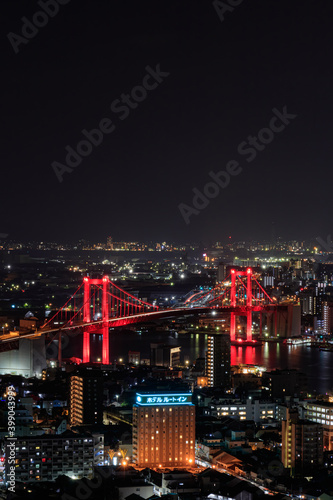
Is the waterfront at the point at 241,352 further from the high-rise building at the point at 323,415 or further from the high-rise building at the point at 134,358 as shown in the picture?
the high-rise building at the point at 323,415

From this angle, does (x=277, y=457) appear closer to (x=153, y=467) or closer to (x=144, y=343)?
(x=153, y=467)

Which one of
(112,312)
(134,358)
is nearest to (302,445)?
(134,358)

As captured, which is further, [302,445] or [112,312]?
[112,312]

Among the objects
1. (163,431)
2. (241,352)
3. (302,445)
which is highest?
(163,431)

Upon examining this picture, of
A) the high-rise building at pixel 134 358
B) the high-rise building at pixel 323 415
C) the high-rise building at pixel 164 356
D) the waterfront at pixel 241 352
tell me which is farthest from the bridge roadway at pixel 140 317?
the high-rise building at pixel 323 415

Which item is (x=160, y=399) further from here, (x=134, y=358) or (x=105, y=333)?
(x=105, y=333)

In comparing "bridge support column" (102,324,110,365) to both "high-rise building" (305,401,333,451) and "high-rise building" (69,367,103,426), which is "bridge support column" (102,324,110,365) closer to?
"high-rise building" (69,367,103,426)

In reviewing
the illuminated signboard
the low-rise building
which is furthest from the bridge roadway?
the low-rise building
